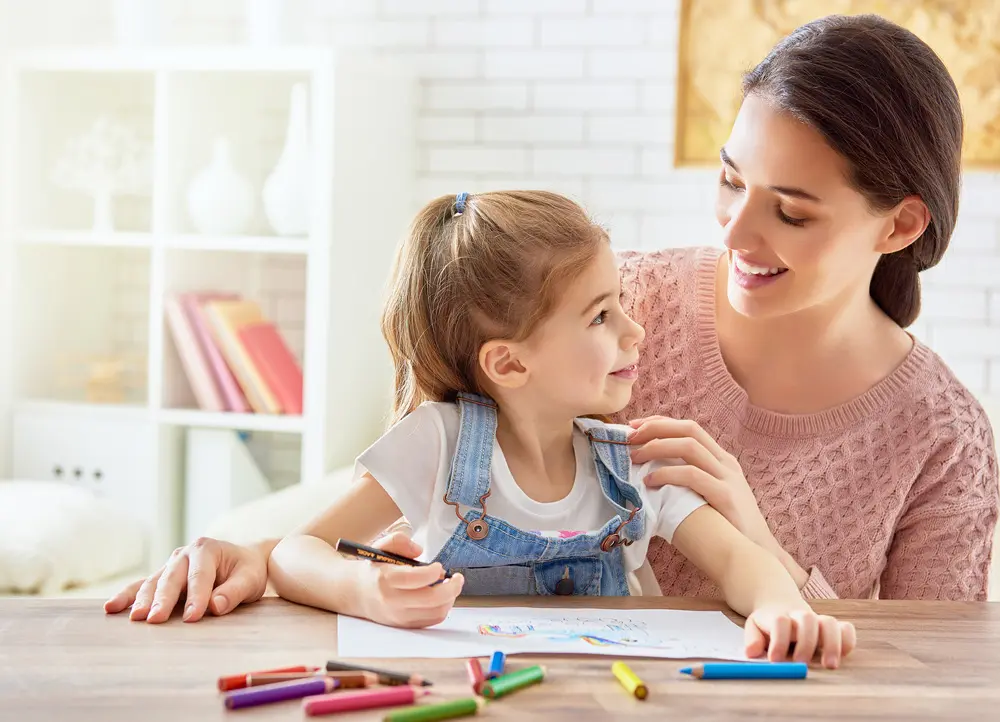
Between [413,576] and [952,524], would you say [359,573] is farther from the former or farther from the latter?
[952,524]

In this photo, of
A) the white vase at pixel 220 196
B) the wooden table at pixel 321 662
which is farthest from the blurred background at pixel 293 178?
the wooden table at pixel 321 662

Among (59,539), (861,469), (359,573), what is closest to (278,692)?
(359,573)

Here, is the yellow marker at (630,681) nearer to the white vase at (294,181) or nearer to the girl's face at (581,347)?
the girl's face at (581,347)

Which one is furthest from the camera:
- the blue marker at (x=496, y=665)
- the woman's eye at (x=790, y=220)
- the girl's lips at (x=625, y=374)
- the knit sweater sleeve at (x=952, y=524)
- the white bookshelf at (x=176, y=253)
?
the white bookshelf at (x=176, y=253)

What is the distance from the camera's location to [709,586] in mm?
1675

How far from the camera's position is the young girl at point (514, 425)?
133 centimetres

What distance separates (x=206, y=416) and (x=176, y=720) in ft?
8.09

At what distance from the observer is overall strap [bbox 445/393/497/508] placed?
4.39 feet

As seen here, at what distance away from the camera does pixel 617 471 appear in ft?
4.67

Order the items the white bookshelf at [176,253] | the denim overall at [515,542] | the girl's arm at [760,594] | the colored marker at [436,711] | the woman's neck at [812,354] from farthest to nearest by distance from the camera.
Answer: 1. the white bookshelf at [176,253]
2. the woman's neck at [812,354]
3. the denim overall at [515,542]
4. the girl's arm at [760,594]
5. the colored marker at [436,711]

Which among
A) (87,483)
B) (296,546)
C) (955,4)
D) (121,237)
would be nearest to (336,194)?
(121,237)

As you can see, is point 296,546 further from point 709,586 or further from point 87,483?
point 87,483

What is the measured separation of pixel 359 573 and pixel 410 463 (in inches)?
9.6

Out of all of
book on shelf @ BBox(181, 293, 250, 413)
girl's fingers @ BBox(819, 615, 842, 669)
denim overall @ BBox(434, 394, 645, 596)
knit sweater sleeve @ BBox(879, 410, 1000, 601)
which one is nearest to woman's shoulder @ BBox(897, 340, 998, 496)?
knit sweater sleeve @ BBox(879, 410, 1000, 601)
